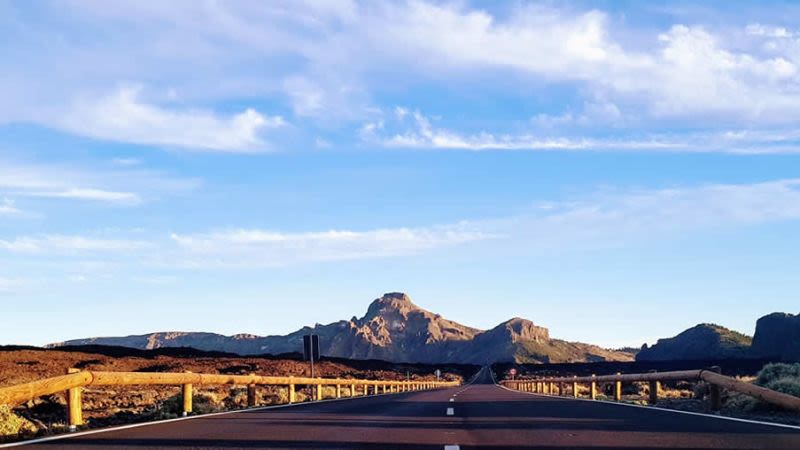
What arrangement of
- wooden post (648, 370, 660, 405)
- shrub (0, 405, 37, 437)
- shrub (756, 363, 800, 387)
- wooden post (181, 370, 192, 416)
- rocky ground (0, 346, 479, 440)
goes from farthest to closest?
wooden post (648, 370, 660, 405) → shrub (756, 363, 800, 387) → wooden post (181, 370, 192, 416) → rocky ground (0, 346, 479, 440) → shrub (0, 405, 37, 437)

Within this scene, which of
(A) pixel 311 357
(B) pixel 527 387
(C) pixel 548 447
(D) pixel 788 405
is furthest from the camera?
(B) pixel 527 387

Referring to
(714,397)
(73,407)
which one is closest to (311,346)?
(714,397)

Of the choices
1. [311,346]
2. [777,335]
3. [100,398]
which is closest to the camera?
[100,398]

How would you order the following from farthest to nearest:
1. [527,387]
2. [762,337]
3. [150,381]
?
[762,337], [527,387], [150,381]

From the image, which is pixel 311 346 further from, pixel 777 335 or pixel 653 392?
pixel 777 335

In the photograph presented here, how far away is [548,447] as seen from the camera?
31.6 feet

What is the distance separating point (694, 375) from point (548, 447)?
9.39m

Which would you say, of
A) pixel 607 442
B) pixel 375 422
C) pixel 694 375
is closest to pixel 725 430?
pixel 607 442

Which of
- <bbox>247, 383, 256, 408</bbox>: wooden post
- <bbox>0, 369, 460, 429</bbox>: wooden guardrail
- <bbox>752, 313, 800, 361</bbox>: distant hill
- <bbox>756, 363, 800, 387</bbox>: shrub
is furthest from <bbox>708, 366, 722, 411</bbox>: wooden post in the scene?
<bbox>752, 313, 800, 361</bbox>: distant hill

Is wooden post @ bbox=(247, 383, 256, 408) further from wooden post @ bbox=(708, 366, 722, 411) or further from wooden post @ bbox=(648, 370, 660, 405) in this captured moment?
wooden post @ bbox=(708, 366, 722, 411)

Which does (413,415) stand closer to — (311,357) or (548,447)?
(548,447)

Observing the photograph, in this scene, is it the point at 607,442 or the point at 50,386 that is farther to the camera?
the point at 50,386

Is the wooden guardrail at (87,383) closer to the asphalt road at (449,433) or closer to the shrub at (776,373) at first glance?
the asphalt road at (449,433)

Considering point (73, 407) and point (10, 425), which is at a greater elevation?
point (73, 407)
